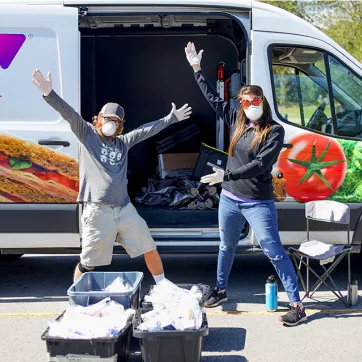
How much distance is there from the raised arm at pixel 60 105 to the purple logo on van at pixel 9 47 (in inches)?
31.8

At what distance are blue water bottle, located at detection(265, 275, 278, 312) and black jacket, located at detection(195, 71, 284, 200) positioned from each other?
68 cm

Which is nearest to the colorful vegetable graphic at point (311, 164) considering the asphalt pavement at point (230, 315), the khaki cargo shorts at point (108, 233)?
the asphalt pavement at point (230, 315)

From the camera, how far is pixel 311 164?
564 centimetres

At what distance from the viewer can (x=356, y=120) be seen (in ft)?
19.0

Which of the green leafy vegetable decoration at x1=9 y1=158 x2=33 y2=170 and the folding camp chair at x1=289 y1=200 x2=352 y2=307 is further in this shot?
the green leafy vegetable decoration at x1=9 y1=158 x2=33 y2=170

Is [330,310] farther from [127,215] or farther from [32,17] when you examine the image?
[32,17]

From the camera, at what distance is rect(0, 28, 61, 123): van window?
551cm

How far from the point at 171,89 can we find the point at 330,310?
12.0ft

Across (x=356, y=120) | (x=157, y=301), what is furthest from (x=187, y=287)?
(x=356, y=120)

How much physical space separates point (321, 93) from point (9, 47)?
2666 millimetres

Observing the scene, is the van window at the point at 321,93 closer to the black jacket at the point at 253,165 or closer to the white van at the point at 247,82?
the white van at the point at 247,82

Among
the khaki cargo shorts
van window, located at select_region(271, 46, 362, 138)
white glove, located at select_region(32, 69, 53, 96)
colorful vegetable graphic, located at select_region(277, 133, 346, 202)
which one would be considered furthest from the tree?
white glove, located at select_region(32, 69, 53, 96)

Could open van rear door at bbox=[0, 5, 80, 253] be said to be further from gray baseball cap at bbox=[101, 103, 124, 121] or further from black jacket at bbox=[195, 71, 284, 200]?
black jacket at bbox=[195, 71, 284, 200]

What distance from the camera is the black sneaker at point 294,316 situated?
4965 mm
